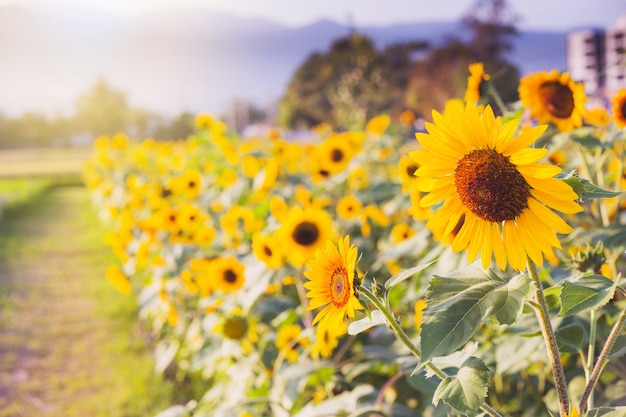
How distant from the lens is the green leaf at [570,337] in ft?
3.25

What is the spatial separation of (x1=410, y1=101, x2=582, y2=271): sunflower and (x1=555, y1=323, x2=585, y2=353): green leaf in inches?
11.2

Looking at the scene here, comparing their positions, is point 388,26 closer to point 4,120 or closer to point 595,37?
point 4,120

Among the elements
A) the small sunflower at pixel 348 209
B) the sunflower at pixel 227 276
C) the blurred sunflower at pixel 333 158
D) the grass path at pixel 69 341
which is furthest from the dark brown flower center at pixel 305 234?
the grass path at pixel 69 341

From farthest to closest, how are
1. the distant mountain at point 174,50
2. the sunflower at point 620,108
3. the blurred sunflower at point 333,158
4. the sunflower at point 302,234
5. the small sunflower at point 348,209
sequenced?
the distant mountain at point 174,50 < the blurred sunflower at point 333,158 < the small sunflower at point 348,209 < the sunflower at point 302,234 < the sunflower at point 620,108

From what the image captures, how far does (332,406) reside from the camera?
139 centimetres

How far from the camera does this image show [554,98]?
52.2 inches

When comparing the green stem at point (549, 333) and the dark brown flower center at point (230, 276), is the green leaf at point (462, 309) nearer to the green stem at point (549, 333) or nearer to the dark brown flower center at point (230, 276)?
the green stem at point (549, 333)

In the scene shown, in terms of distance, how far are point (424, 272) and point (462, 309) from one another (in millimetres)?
803

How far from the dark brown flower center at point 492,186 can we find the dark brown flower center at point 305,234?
1.06m

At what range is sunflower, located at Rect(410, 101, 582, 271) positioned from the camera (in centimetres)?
75

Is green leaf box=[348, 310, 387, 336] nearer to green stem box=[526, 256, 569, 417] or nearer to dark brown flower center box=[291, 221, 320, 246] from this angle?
green stem box=[526, 256, 569, 417]

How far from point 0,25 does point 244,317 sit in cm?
16490

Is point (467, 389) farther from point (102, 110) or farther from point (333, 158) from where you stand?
point (102, 110)

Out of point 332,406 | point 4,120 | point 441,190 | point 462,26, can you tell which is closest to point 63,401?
point 332,406
